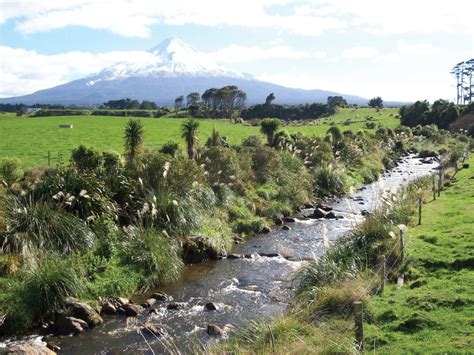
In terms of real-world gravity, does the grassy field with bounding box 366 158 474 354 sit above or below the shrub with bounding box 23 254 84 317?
above

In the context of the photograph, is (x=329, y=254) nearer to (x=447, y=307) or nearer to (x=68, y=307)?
(x=447, y=307)

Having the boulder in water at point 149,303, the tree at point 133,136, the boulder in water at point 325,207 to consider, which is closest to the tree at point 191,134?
the tree at point 133,136

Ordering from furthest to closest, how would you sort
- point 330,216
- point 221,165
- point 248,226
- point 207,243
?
point 330,216, point 221,165, point 248,226, point 207,243

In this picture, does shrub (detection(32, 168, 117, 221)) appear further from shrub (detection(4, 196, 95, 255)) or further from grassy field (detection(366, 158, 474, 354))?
grassy field (detection(366, 158, 474, 354))

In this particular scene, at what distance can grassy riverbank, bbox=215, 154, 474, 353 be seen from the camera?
930 centimetres

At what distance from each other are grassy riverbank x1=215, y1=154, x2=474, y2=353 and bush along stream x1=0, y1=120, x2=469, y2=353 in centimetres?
54

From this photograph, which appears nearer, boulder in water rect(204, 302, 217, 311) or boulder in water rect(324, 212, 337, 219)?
boulder in water rect(204, 302, 217, 311)

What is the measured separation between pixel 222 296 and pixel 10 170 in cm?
1355

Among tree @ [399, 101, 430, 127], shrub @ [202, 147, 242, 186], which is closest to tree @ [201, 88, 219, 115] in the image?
tree @ [399, 101, 430, 127]

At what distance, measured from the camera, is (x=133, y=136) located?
2691 cm

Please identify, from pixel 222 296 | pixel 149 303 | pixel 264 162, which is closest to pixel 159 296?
pixel 149 303

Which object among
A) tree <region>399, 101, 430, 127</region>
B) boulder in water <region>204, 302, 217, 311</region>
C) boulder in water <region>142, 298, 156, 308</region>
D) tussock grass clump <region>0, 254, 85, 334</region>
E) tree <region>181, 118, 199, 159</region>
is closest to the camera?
tussock grass clump <region>0, 254, 85, 334</region>

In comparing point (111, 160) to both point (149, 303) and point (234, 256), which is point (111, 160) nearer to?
point (234, 256)

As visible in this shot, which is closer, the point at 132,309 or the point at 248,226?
the point at 132,309
